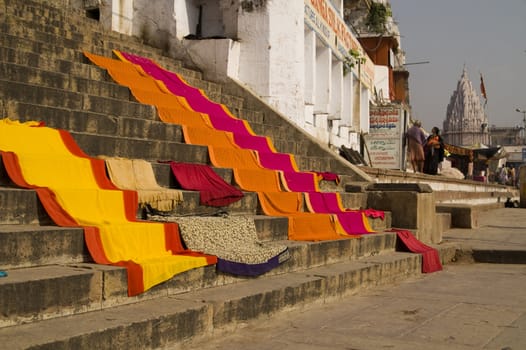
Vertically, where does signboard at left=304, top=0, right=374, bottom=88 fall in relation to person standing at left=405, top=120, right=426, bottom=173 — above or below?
above

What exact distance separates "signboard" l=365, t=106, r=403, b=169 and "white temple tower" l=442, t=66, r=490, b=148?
93974mm

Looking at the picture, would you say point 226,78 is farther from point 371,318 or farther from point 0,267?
point 0,267

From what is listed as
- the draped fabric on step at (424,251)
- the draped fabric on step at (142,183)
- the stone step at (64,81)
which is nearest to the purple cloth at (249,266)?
the draped fabric on step at (142,183)

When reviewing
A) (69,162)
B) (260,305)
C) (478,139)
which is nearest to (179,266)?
(260,305)

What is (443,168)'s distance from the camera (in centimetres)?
3069

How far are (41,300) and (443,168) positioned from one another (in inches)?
1127

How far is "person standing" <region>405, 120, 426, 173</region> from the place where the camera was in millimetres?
20672

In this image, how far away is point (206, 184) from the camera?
6.74m

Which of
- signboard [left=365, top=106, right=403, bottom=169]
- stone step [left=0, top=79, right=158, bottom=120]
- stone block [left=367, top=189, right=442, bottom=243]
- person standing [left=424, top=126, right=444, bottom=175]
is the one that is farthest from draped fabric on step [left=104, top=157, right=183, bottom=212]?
person standing [left=424, top=126, right=444, bottom=175]

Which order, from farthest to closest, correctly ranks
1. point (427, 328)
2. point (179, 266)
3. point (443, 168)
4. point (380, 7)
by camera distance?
point (380, 7)
point (443, 168)
point (427, 328)
point (179, 266)

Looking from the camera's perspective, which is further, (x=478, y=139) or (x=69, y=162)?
(x=478, y=139)

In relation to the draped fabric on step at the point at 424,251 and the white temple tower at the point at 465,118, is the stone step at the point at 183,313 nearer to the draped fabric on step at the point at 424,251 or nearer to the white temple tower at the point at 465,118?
the draped fabric on step at the point at 424,251

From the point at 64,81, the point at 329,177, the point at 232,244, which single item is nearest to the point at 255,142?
the point at 329,177

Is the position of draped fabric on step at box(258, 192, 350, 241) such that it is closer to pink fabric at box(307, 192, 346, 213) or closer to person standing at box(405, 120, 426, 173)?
pink fabric at box(307, 192, 346, 213)
